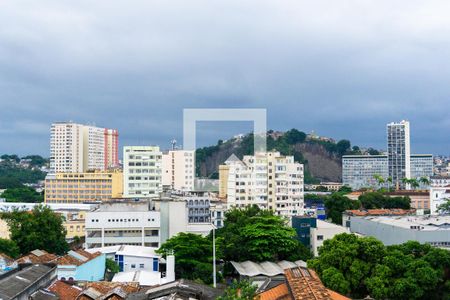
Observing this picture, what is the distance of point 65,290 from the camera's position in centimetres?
1421

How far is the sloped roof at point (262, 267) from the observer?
18866 millimetres

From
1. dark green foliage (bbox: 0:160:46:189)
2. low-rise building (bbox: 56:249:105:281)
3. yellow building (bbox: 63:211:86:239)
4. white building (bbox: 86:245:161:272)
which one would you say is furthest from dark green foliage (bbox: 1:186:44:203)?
low-rise building (bbox: 56:249:105:281)

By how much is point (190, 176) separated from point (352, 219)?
52.1 ft

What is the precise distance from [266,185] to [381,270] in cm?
2238

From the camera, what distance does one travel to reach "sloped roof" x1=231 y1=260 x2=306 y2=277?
61.9 ft

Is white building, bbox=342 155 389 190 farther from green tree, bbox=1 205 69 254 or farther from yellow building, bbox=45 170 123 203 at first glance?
green tree, bbox=1 205 69 254

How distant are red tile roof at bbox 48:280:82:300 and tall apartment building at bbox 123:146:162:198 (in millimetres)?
29552

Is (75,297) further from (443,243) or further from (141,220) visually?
(443,243)

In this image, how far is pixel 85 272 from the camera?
17.5 meters

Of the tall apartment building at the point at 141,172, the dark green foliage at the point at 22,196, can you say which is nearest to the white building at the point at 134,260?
the tall apartment building at the point at 141,172

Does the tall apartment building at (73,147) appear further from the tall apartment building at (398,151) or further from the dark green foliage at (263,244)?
the dark green foliage at (263,244)

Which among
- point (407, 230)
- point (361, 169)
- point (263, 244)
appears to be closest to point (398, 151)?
point (361, 169)

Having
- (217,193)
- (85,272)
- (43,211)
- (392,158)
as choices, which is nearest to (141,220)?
(43,211)

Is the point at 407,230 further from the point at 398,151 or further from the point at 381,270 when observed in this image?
the point at 398,151
